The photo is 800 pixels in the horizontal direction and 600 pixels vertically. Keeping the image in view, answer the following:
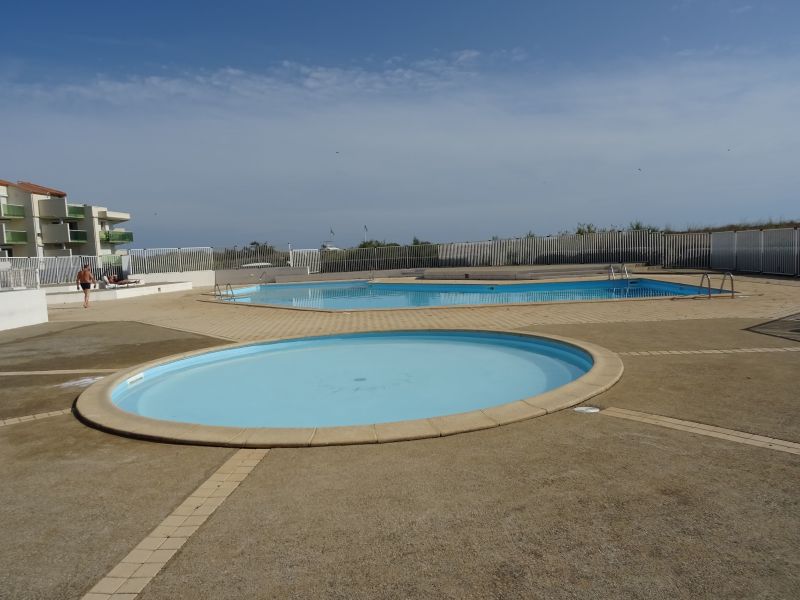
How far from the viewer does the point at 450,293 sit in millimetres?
22016

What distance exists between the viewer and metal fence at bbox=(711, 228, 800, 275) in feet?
59.6

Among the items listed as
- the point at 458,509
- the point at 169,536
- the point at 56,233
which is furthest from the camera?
the point at 56,233

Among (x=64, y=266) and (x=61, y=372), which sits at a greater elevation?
(x=64, y=266)

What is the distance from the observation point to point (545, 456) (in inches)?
149

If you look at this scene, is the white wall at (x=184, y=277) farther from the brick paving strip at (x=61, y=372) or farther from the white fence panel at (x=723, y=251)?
the white fence panel at (x=723, y=251)

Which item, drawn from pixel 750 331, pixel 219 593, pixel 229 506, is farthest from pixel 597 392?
pixel 750 331

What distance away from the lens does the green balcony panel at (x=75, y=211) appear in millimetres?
55200

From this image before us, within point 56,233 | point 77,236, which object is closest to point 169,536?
point 56,233

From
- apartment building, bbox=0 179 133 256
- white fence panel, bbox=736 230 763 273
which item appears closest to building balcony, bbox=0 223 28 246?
apartment building, bbox=0 179 133 256

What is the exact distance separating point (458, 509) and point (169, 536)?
1.68 meters

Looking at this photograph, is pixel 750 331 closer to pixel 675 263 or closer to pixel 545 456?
pixel 545 456

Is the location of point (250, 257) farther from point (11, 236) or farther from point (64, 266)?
point (11, 236)

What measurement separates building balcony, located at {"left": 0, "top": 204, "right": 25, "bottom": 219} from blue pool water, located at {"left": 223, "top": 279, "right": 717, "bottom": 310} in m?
38.5

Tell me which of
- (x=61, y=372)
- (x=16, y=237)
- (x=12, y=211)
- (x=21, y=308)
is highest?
(x=12, y=211)
